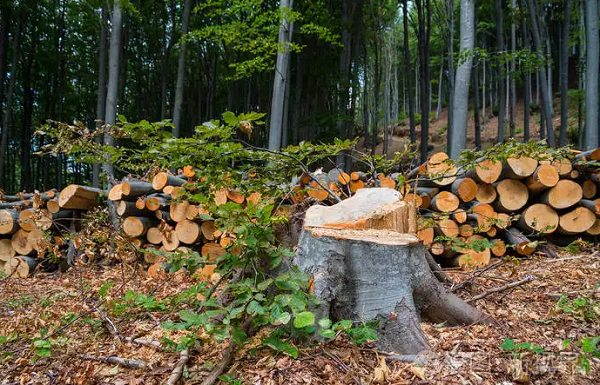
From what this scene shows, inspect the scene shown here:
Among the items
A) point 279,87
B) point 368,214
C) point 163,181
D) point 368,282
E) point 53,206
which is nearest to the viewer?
point 368,282

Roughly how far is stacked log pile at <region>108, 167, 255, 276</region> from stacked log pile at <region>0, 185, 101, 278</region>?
675 mm

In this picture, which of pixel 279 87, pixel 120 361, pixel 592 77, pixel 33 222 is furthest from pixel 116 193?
pixel 592 77

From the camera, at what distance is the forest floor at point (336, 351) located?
172 cm

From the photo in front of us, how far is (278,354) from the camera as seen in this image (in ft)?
5.99

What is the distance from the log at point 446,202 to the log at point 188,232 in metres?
2.59

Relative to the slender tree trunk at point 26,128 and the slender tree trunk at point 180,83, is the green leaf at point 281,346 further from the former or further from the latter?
the slender tree trunk at point 26,128

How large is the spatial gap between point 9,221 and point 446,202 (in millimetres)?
5438

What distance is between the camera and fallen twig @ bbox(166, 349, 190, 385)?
1703mm

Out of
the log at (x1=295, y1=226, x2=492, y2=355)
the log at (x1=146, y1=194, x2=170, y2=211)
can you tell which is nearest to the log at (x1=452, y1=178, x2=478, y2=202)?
the log at (x1=295, y1=226, x2=492, y2=355)

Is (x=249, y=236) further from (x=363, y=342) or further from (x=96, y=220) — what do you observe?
(x=96, y=220)

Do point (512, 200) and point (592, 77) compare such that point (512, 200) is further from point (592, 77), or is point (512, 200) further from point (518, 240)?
point (592, 77)

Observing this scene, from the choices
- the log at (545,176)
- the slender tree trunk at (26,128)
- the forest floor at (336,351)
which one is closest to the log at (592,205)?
the log at (545,176)

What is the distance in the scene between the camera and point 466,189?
422 cm

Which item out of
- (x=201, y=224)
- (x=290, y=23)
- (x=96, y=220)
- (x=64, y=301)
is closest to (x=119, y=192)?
(x=96, y=220)
